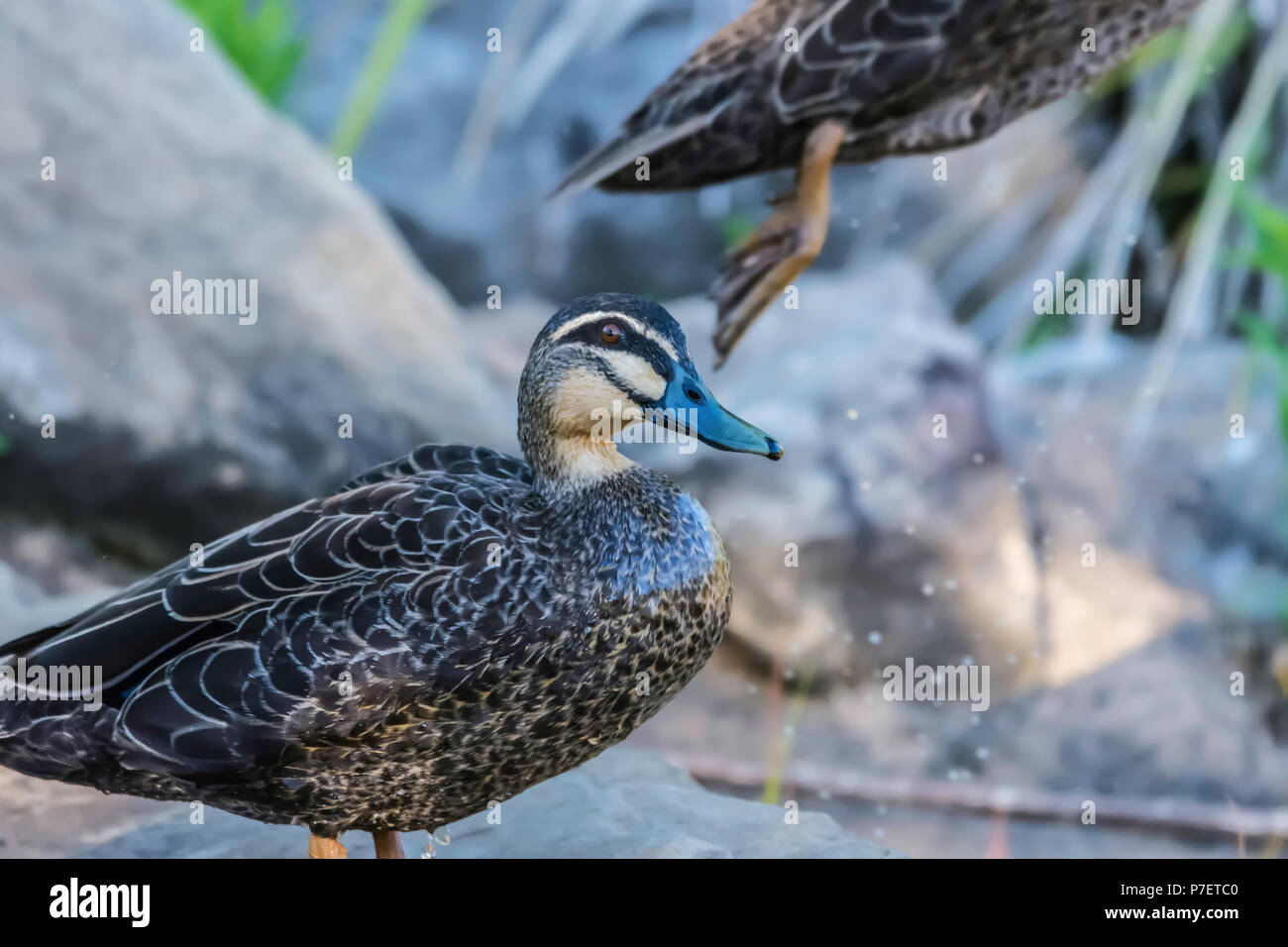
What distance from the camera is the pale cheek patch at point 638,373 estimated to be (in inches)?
49.2

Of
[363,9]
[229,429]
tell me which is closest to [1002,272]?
[363,9]

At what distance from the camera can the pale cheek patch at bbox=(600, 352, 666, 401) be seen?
1.25m

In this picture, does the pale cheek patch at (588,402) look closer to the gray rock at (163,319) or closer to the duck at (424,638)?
the duck at (424,638)

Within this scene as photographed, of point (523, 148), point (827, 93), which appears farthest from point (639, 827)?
point (523, 148)

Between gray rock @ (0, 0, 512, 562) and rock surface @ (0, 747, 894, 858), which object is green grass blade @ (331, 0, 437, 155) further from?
rock surface @ (0, 747, 894, 858)

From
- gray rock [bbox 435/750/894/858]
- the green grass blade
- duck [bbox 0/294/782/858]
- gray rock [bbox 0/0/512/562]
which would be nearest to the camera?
duck [bbox 0/294/782/858]

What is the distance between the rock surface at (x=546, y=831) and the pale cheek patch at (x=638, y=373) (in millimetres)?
557

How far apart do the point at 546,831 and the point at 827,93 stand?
974 mm

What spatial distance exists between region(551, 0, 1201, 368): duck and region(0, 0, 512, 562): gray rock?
0.69 m

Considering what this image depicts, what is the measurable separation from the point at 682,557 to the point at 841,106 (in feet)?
2.09

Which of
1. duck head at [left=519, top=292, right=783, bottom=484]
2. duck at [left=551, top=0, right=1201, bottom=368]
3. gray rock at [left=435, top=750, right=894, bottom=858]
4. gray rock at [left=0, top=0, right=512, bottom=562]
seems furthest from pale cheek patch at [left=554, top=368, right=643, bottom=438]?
gray rock at [left=0, top=0, right=512, bottom=562]

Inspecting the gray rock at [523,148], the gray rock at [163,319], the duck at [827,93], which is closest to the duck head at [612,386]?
the duck at [827,93]

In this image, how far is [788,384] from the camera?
2559 millimetres

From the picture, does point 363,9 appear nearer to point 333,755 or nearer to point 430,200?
point 430,200
